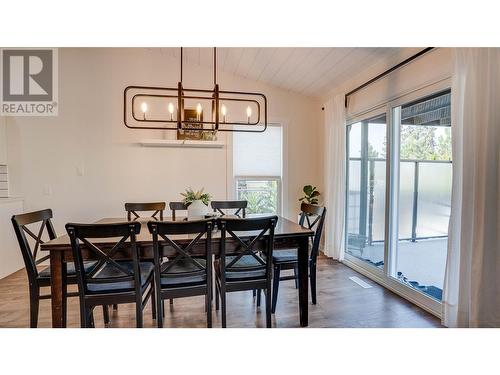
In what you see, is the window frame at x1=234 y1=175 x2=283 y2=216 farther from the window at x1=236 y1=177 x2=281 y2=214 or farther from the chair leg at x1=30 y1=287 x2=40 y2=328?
the chair leg at x1=30 y1=287 x2=40 y2=328

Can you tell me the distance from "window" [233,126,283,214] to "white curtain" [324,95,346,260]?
808mm

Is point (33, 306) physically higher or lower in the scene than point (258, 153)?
lower

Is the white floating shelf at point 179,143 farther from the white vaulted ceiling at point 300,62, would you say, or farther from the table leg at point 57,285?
the table leg at point 57,285

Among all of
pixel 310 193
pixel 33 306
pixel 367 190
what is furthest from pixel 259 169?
pixel 33 306

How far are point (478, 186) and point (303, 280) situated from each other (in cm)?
147

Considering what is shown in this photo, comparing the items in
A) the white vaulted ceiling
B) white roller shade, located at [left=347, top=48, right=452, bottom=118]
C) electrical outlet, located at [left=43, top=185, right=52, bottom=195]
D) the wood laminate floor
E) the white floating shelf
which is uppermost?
the white vaulted ceiling

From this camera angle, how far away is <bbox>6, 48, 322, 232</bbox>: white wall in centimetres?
378

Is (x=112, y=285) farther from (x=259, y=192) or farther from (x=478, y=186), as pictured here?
(x=259, y=192)

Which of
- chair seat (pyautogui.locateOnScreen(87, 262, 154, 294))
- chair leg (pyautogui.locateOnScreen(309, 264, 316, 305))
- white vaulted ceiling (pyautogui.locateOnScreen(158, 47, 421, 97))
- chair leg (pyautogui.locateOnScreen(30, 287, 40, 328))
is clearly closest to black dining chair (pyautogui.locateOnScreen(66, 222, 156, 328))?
chair seat (pyautogui.locateOnScreen(87, 262, 154, 294))

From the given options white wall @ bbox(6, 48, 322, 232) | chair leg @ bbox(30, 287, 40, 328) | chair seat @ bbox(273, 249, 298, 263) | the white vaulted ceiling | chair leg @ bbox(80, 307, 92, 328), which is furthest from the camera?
white wall @ bbox(6, 48, 322, 232)

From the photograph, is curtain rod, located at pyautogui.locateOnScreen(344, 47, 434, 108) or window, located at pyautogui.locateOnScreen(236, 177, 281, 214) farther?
window, located at pyautogui.locateOnScreen(236, 177, 281, 214)

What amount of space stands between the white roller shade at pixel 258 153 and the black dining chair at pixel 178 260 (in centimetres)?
239

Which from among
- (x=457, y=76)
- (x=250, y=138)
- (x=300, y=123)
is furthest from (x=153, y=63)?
(x=457, y=76)

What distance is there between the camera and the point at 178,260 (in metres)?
1.96
